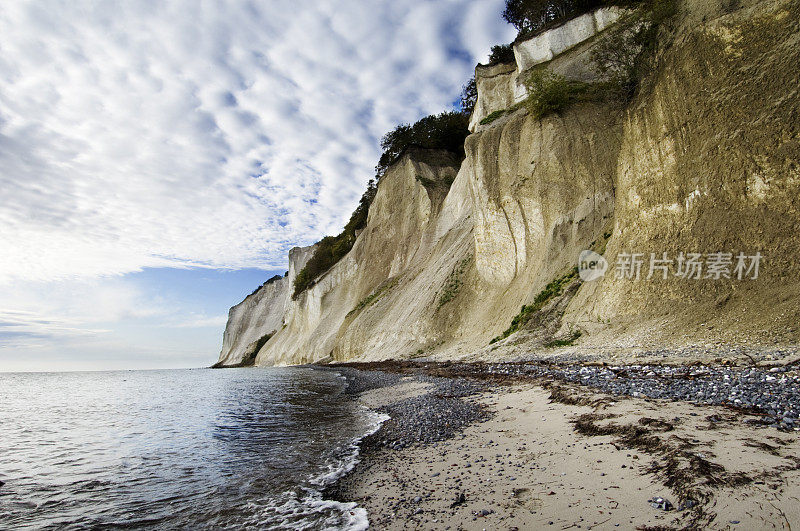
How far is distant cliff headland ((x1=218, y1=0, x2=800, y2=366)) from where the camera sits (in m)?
11.9

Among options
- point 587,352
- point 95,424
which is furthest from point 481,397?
point 95,424

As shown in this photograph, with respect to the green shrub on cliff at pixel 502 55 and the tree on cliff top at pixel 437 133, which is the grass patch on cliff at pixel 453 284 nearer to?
the green shrub on cliff at pixel 502 55

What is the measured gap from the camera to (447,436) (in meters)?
6.89

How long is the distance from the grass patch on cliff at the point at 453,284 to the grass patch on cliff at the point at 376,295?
384 inches

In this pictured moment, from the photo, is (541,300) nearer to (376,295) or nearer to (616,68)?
(616,68)

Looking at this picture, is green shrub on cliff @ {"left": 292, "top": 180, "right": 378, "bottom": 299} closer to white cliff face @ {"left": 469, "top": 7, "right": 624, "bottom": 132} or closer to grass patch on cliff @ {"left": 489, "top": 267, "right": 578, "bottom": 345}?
white cliff face @ {"left": 469, "top": 7, "right": 624, "bottom": 132}

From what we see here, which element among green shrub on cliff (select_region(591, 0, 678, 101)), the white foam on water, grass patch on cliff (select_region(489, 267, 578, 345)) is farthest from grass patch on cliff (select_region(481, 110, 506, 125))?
the white foam on water

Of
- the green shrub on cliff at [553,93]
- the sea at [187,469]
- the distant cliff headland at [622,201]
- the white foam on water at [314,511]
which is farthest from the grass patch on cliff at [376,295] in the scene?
the white foam on water at [314,511]

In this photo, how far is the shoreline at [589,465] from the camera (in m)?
3.22

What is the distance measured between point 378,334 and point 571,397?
79.6 ft

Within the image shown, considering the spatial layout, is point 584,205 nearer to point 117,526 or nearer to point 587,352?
point 587,352

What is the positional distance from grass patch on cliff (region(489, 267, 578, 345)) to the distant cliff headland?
0.32 feet

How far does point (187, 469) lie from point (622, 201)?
56.4 feet

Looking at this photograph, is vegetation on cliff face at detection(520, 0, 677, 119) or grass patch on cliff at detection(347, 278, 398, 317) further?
grass patch on cliff at detection(347, 278, 398, 317)
